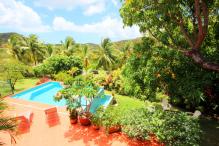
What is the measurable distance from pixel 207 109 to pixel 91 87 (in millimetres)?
10229

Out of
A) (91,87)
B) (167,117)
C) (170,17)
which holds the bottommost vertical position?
(167,117)

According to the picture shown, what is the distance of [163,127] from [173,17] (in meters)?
4.87

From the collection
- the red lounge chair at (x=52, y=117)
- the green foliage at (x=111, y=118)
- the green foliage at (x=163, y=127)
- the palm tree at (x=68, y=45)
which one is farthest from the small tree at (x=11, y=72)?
the green foliage at (x=163, y=127)

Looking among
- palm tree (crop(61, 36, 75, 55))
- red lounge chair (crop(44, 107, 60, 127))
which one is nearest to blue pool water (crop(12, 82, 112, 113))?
red lounge chair (crop(44, 107, 60, 127))

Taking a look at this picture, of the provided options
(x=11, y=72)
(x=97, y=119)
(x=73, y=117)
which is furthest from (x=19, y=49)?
(x=97, y=119)

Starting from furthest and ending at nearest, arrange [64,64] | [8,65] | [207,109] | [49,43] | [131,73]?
1. [49,43]
2. [64,64]
3. [8,65]
4. [207,109]
5. [131,73]

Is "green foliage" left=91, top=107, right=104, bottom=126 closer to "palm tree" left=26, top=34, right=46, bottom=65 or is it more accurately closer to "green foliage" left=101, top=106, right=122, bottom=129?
"green foliage" left=101, top=106, right=122, bottom=129

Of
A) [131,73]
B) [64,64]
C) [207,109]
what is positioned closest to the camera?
[131,73]

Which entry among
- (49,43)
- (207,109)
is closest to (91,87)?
(207,109)

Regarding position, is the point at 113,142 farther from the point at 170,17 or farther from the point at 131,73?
the point at 170,17

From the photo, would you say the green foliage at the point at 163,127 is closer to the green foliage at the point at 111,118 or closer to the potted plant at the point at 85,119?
the green foliage at the point at 111,118

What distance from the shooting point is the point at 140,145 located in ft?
31.6

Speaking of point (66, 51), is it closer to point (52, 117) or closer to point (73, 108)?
point (52, 117)

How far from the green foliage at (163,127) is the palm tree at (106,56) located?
2361 cm
